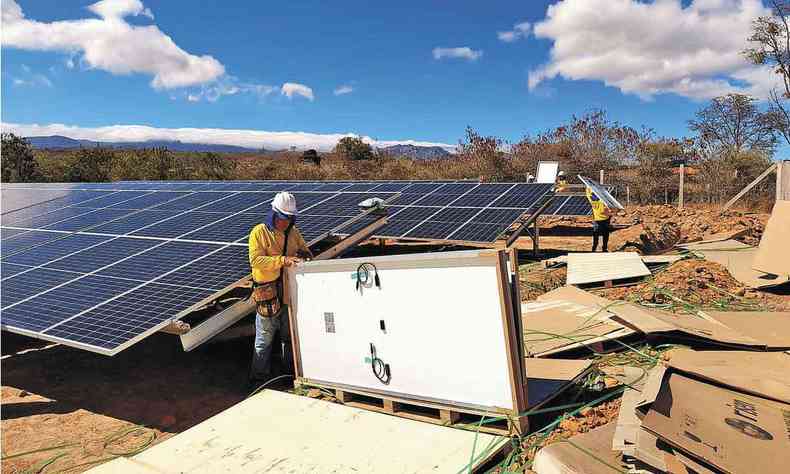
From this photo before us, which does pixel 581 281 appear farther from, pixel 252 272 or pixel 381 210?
pixel 252 272

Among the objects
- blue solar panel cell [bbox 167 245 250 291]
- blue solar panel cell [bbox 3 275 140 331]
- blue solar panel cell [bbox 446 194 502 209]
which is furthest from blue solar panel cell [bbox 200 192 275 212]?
blue solar panel cell [bbox 446 194 502 209]

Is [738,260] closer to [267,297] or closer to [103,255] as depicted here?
[267,297]

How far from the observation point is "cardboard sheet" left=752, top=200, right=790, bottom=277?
8125 millimetres

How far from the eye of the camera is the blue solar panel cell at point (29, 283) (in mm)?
6727

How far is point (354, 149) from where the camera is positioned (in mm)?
45562

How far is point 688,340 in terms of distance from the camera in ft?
19.3

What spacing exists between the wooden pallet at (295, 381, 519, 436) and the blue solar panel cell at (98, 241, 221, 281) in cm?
272

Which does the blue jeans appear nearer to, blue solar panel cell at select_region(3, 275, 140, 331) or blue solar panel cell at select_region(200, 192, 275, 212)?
blue solar panel cell at select_region(3, 275, 140, 331)

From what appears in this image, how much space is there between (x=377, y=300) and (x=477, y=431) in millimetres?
1435

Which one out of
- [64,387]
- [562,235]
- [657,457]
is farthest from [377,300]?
[562,235]

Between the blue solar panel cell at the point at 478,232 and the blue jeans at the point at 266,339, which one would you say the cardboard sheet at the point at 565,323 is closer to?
the blue solar panel cell at the point at 478,232

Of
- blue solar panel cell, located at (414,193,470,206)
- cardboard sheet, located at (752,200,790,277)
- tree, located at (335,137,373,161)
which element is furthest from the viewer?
tree, located at (335,137,373,161)

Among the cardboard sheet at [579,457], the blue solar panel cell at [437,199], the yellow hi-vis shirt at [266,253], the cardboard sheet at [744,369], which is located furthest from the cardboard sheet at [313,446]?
the blue solar panel cell at [437,199]

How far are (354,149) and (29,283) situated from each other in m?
39.3
